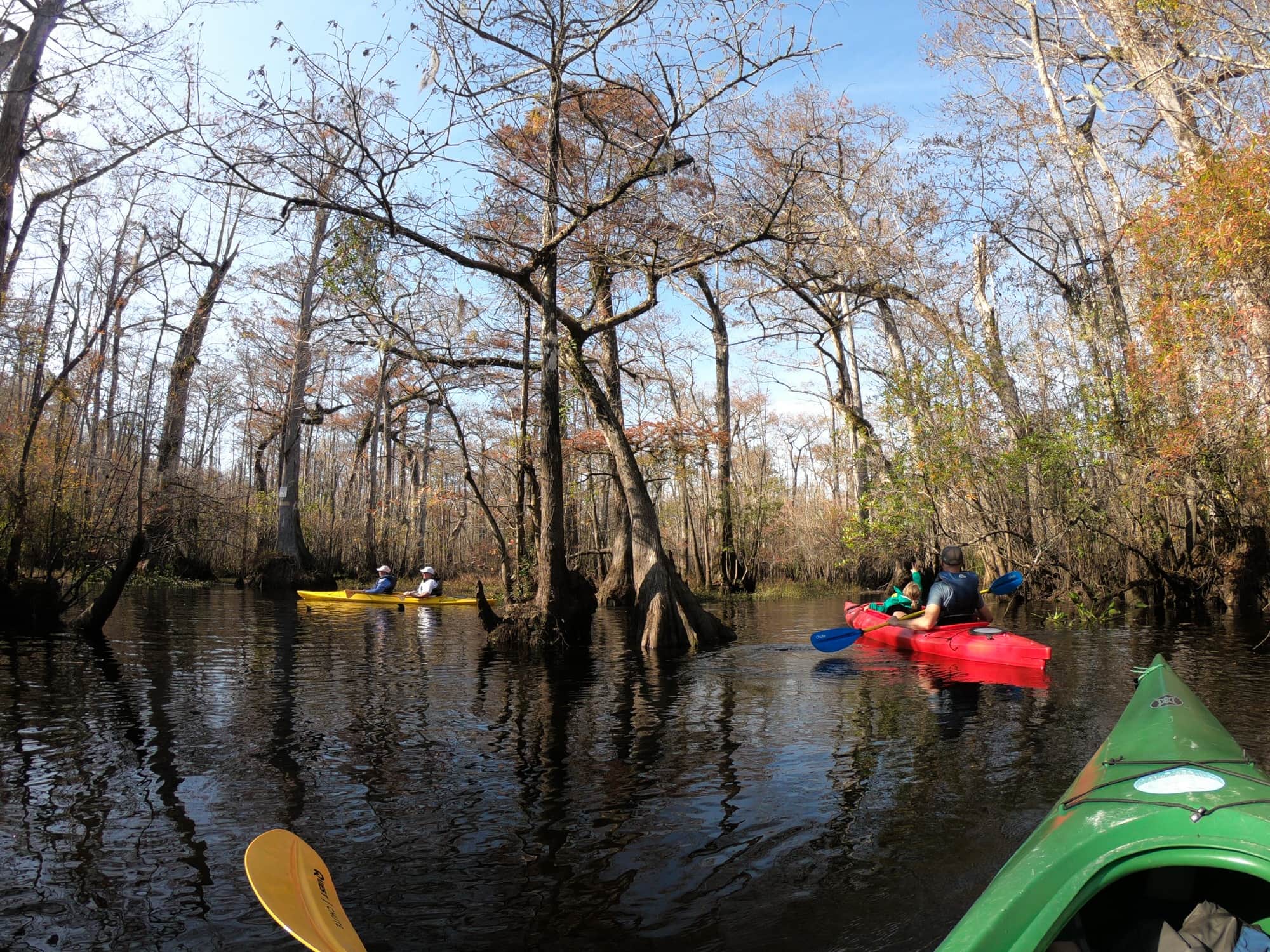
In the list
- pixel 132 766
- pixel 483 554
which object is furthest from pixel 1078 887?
pixel 483 554

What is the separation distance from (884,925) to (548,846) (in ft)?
5.44

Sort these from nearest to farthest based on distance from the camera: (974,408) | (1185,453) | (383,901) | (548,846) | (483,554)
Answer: (383,901)
(548,846)
(1185,453)
(974,408)
(483,554)

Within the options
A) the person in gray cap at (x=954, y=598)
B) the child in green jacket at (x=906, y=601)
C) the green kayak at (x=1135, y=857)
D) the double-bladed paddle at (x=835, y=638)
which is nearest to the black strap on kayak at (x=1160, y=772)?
the green kayak at (x=1135, y=857)

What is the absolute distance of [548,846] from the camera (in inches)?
163

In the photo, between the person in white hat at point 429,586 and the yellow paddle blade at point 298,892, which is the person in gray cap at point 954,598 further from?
the person in white hat at point 429,586

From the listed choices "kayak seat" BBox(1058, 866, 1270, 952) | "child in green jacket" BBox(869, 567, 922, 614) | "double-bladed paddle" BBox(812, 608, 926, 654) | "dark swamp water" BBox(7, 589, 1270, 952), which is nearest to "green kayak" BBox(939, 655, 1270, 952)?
"kayak seat" BBox(1058, 866, 1270, 952)

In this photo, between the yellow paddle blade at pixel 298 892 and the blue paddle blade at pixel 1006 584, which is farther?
the blue paddle blade at pixel 1006 584

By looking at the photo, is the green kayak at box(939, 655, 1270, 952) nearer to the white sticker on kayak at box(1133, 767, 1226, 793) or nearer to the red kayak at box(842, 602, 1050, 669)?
the white sticker on kayak at box(1133, 767, 1226, 793)

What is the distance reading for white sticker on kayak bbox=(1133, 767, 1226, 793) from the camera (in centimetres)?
249

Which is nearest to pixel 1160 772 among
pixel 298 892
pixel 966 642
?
pixel 298 892

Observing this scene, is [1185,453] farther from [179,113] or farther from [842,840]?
[179,113]

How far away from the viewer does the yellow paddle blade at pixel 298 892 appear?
2.24m

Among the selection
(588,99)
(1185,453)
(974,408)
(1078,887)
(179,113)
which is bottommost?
(1078,887)

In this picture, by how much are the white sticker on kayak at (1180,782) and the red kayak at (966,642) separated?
6.22 metres
